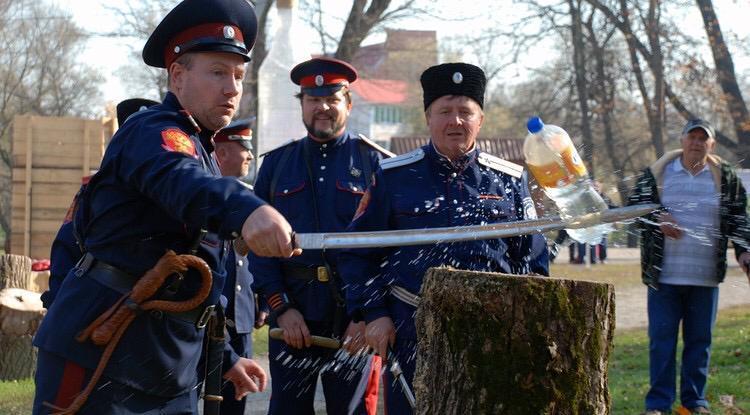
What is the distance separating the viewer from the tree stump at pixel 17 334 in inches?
382

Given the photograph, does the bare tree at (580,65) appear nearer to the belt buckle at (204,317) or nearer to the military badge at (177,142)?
the belt buckle at (204,317)

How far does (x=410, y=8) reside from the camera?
22266 millimetres

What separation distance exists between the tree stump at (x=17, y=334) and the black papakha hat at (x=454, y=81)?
5.91 m

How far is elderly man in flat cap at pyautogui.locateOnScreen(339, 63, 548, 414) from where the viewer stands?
4.86 metres

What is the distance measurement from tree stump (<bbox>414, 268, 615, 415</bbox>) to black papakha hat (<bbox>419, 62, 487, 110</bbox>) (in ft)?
5.09

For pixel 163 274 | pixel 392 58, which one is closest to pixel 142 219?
pixel 163 274

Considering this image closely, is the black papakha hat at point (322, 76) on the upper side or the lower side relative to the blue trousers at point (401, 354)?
upper

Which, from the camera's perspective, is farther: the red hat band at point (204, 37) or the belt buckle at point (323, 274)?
the belt buckle at point (323, 274)

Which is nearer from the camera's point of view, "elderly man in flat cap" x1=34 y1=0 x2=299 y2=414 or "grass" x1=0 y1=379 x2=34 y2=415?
"elderly man in flat cap" x1=34 y1=0 x2=299 y2=414

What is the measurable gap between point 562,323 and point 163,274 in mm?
1390

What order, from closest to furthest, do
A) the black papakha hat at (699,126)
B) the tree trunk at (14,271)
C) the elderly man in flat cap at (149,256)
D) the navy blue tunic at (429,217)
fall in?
the elderly man in flat cap at (149,256) → the navy blue tunic at (429,217) → the black papakha hat at (699,126) → the tree trunk at (14,271)

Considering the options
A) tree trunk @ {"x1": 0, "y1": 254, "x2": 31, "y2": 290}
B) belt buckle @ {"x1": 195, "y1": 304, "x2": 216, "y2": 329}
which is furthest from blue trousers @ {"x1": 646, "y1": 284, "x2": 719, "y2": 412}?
tree trunk @ {"x1": 0, "y1": 254, "x2": 31, "y2": 290}

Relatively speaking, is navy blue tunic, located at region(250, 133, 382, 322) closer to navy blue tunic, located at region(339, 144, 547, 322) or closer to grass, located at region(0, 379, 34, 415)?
navy blue tunic, located at region(339, 144, 547, 322)

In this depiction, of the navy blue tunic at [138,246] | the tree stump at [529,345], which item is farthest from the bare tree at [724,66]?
the navy blue tunic at [138,246]
